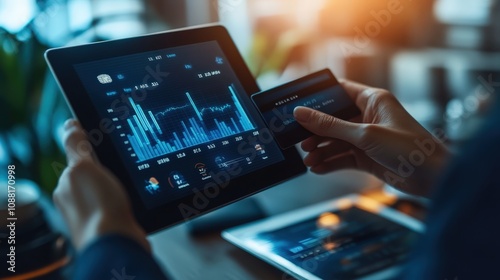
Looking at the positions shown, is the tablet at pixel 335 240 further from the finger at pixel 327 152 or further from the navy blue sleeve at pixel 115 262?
the navy blue sleeve at pixel 115 262

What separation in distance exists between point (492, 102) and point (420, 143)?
18.0 inches

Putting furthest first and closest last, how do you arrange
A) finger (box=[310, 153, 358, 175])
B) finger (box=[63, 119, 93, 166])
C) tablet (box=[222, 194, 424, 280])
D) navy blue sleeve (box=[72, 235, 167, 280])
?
1. finger (box=[310, 153, 358, 175])
2. tablet (box=[222, 194, 424, 280])
3. finger (box=[63, 119, 93, 166])
4. navy blue sleeve (box=[72, 235, 167, 280])

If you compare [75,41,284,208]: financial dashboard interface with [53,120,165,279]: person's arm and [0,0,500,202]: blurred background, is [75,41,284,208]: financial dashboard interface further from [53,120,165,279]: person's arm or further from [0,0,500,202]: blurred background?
[0,0,500,202]: blurred background

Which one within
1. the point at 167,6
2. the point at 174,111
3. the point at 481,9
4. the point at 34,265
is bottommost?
the point at 34,265

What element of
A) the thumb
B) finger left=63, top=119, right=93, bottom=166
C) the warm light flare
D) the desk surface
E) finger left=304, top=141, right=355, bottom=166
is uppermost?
finger left=63, top=119, right=93, bottom=166

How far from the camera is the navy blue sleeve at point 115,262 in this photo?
67cm

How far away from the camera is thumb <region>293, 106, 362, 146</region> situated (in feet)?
3.33

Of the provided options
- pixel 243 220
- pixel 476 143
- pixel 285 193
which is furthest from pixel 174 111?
pixel 476 143

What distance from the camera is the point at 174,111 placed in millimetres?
951

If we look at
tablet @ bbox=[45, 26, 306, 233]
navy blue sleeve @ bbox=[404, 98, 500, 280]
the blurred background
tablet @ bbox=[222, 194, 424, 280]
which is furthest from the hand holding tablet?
the blurred background

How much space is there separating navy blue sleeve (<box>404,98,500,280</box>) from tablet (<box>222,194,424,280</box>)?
0.99 feet

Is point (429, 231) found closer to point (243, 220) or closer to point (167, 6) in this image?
point (243, 220)

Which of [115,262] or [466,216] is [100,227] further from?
[466,216]

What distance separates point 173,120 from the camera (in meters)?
0.94
